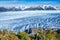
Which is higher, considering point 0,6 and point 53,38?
point 0,6

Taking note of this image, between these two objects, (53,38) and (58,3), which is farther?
(58,3)

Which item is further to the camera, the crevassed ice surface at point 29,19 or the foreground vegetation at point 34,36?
the crevassed ice surface at point 29,19

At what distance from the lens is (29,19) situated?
23.4ft

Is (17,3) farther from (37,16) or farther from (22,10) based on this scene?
(37,16)

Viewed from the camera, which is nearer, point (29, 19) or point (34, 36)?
point (34, 36)

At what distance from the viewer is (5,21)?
704 centimetres

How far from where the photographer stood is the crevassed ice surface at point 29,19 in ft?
22.6

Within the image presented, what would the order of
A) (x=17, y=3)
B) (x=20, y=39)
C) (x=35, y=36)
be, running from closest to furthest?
(x=20, y=39), (x=35, y=36), (x=17, y=3)

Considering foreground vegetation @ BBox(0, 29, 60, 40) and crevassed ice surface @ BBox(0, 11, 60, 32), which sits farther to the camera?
crevassed ice surface @ BBox(0, 11, 60, 32)

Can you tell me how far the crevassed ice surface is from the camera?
6.90 metres

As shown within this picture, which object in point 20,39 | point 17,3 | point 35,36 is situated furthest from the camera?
point 17,3

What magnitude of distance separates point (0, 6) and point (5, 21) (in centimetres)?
64

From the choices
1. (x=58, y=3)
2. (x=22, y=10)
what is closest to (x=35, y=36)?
(x=22, y=10)

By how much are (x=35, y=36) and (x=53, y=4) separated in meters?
2.19
